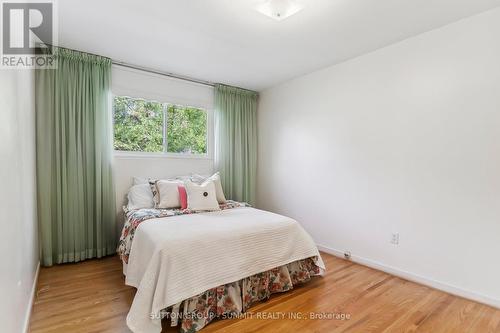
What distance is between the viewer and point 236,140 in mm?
4203

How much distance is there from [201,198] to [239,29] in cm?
177

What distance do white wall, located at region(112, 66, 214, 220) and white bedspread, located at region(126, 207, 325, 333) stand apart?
4.16 feet

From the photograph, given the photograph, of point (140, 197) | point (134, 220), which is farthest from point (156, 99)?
point (134, 220)

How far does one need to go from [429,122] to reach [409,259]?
1.38 m

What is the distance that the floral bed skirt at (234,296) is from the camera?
177 centimetres

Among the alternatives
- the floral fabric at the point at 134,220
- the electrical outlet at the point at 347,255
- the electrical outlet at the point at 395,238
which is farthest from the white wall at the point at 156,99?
the electrical outlet at the point at 395,238

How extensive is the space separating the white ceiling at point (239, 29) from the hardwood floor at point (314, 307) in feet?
7.89

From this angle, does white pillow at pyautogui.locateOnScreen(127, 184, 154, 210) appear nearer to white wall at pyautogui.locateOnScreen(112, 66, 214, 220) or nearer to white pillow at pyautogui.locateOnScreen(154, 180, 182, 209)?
white pillow at pyautogui.locateOnScreen(154, 180, 182, 209)

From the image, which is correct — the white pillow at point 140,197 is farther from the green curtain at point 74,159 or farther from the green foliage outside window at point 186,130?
the green foliage outside window at point 186,130

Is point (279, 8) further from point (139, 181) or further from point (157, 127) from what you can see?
point (139, 181)

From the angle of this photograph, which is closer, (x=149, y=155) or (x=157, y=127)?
(x=149, y=155)

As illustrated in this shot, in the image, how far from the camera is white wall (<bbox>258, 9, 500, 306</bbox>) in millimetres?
2152

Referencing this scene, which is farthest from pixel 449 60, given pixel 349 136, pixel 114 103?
pixel 114 103

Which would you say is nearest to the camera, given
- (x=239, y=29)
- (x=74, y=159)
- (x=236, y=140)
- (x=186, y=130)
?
(x=239, y=29)
